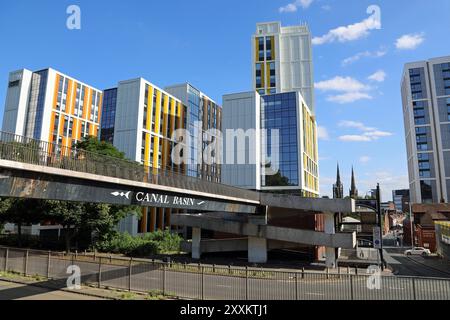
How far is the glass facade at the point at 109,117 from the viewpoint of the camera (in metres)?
73.7

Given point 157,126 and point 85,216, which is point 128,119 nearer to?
point 157,126

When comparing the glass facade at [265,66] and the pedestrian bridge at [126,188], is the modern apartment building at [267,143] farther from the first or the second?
the pedestrian bridge at [126,188]

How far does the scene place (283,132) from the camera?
71.4m

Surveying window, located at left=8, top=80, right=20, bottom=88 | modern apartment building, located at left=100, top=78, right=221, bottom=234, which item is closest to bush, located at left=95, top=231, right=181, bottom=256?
modern apartment building, located at left=100, top=78, right=221, bottom=234

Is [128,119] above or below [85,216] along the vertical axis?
above

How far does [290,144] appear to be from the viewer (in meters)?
69.7

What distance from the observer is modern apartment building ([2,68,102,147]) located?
276 feet

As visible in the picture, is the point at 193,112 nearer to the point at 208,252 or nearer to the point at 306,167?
the point at 306,167

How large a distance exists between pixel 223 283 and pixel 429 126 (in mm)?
98303

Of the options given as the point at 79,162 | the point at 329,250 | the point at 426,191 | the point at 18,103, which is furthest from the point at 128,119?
the point at 426,191

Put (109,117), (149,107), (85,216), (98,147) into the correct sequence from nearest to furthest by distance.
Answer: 1. (85,216)
2. (98,147)
3. (149,107)
4. (109,117)

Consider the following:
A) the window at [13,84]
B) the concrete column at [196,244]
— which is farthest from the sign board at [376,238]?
the window at [13,84]
